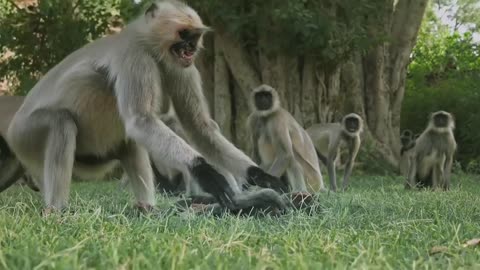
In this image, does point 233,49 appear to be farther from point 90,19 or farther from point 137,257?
point 137,257

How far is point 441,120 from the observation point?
1060cm

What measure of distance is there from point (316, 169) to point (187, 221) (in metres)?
5.06

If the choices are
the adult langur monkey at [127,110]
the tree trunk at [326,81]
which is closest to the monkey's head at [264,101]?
the tree trunk at [326,81]

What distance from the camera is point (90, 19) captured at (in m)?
12.4

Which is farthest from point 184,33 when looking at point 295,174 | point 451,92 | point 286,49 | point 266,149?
point 451,92

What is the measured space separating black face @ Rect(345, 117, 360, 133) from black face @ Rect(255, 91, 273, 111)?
2.99 meters

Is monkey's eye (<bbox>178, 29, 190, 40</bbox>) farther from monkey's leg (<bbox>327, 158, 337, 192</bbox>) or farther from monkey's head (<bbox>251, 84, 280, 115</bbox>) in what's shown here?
monkey's leg (<bbox>327, 158, 337, 192</bbox>)

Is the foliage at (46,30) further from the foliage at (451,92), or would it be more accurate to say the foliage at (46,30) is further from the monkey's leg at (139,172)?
the monkey's leg at (139,172)

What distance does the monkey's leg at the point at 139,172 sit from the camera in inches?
175

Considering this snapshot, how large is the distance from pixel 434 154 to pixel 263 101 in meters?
3.21

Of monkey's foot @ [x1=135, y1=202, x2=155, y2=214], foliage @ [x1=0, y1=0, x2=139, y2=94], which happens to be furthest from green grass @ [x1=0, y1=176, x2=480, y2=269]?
foliage @ [x1=0, y1=0, x2=139, y2=94]

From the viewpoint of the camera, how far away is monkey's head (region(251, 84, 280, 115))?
8086mm

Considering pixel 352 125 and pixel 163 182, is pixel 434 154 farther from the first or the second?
pixel 163 182

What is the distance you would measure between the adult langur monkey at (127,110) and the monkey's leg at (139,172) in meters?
0.06
